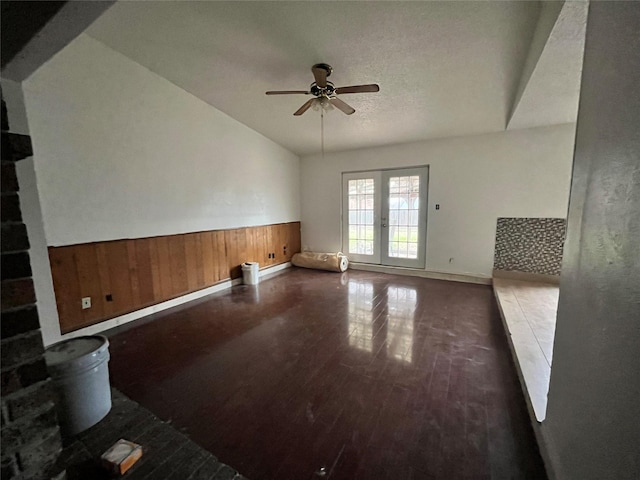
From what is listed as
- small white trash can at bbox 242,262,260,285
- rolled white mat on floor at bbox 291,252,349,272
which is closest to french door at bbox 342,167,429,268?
rolled white mat on floor at bbox 291,252,349,272

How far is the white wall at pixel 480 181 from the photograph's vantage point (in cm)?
384

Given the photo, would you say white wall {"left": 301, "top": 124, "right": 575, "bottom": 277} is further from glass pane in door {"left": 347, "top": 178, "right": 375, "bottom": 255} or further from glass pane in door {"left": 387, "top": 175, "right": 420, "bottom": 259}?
glass pane in door {"left": 347, "top": 178, "right": 375, "bottom": 255}

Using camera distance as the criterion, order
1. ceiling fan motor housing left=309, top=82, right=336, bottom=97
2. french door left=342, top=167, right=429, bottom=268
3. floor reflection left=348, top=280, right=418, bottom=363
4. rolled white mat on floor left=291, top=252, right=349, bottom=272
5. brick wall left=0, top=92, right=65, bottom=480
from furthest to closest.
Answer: rolled white mat on floor left=291, top=252, right=349, bottom=272 < french door left=342, top=167, right=429, bottom=268 < ceiling fan motor housing left=309, top=82, right=336, bottom=97 < floor reflection left=348, top=280, right=418, bottom=363 < brick wall left=0, top=92, right=65, bottom=480

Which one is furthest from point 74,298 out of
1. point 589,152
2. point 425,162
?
point 425,162

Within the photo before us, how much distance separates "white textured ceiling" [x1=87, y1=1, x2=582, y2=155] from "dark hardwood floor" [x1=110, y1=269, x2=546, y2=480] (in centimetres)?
264

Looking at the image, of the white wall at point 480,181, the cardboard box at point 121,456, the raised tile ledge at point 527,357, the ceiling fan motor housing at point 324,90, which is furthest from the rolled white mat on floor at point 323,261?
the cardboard box at point 121,456

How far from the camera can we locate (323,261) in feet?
17.8

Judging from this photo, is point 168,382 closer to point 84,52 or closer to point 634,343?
point 634,343

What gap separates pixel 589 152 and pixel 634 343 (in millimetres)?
765

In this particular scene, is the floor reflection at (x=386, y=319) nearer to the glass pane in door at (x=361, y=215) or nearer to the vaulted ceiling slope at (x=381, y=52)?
the glass pane in door at (x=361, y=215)

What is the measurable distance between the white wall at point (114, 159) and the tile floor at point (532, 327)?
3802 millimetres

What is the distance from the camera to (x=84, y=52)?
265 cm

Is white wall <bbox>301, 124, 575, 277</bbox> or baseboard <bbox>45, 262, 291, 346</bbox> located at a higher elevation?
white wall <bbox>301, 124, 575, 277</bbox>

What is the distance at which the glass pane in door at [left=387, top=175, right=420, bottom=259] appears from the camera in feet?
16.1
